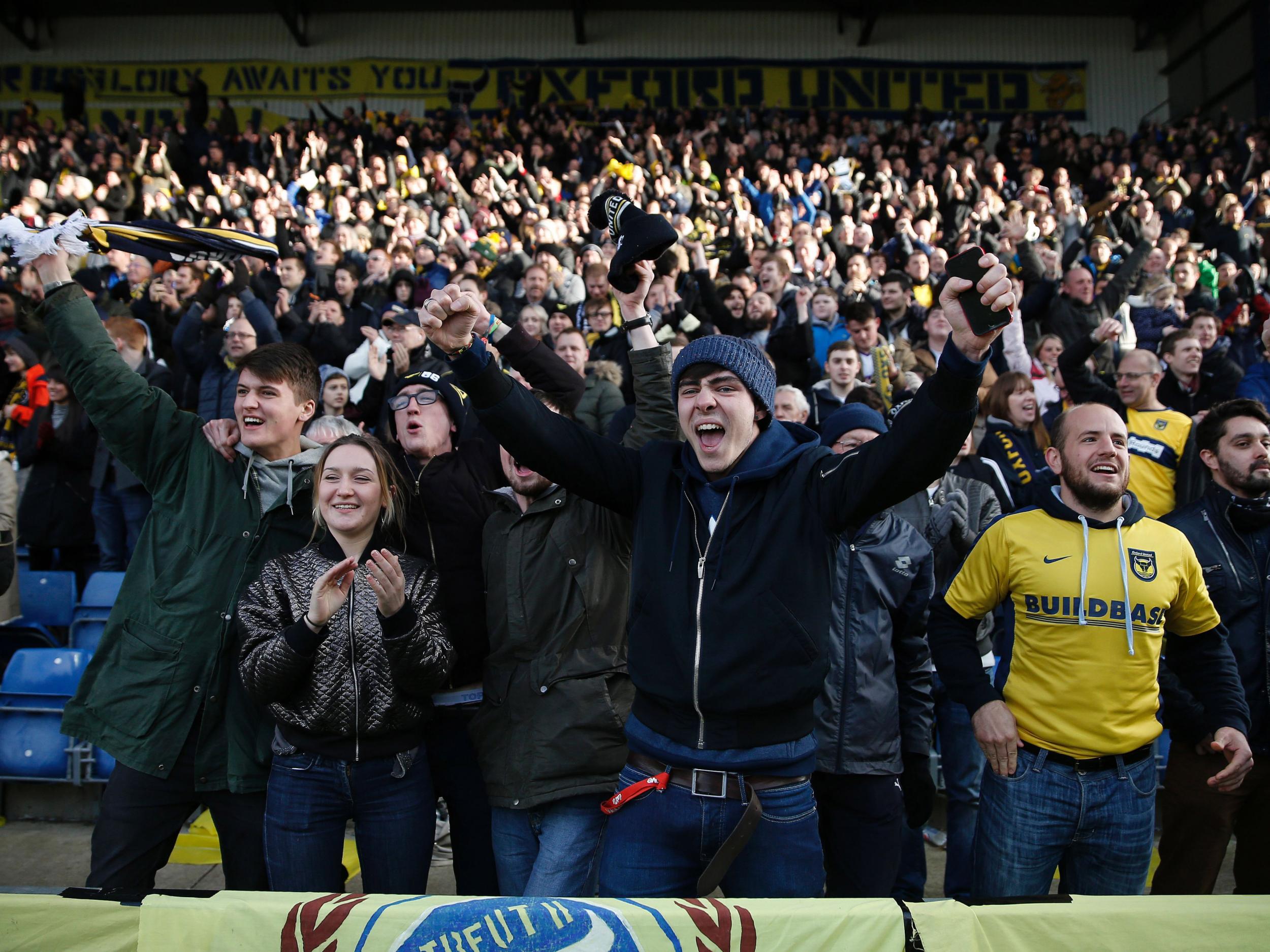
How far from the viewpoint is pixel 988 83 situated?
22.1 metres

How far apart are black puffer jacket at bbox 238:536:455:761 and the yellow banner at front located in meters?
21.1

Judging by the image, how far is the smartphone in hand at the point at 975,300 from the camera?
67.3 inches

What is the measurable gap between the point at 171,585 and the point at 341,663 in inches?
23.0

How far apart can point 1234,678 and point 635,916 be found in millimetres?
2059

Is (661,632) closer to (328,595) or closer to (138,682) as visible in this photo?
→ (328,595)

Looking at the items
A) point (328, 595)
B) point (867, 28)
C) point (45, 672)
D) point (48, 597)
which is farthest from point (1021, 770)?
point (867, 28)

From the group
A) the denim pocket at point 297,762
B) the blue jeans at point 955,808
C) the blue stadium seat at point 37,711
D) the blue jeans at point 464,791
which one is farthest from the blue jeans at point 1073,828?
the blue stadium seat at point 37,711

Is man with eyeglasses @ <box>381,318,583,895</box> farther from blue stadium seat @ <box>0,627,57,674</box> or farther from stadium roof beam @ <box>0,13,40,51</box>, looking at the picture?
stadium roof beam @ <box>0,13,40,51</box>

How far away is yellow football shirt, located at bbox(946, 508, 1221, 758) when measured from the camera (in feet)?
8.68

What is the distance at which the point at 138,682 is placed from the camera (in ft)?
8.64

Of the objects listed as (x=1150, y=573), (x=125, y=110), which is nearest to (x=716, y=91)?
(x=125, y=110)

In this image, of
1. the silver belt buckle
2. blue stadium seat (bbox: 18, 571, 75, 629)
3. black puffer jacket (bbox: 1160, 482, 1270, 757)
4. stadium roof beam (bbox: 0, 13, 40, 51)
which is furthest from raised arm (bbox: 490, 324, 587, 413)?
stadium roof beam (bbox: 0, 13, 40, 51)

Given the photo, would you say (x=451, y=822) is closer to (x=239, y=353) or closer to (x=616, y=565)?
(x=616, y=565)

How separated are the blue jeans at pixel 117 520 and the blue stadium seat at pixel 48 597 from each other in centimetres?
46
